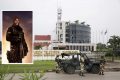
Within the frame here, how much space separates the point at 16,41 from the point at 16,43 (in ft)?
0.41

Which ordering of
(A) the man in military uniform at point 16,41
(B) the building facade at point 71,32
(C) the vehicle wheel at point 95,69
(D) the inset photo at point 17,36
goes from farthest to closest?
1. (B) the building facade at point 71,32
2. (C) the vehicle wheel at point 95,69
3. (A) the man in military uniform at point 16,41
4. (D) the inset photo at point 17,36

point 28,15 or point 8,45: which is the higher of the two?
point 28,15

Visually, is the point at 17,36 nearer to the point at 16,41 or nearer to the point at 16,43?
the point at 16,41

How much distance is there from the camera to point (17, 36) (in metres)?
20.6

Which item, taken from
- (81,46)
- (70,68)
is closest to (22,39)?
(70,68)

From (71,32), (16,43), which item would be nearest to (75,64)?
(16,43)

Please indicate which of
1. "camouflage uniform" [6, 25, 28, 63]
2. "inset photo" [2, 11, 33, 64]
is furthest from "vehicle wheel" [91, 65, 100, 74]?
"camouflage uniform" [6, 25, 28, 63]

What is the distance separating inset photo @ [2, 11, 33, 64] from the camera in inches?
800

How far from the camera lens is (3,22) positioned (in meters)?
20.8

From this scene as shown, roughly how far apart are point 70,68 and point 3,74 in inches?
787

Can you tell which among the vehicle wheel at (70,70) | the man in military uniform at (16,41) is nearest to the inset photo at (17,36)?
the man in military uniform at (16,41)

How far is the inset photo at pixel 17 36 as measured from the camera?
2033 centimetres

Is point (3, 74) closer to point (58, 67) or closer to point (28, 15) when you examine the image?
point (28, 15)

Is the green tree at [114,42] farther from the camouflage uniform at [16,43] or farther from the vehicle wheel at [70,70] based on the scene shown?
the camouflage uniform at [16,43]
